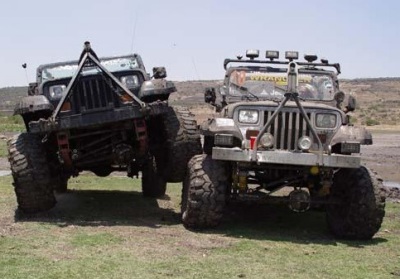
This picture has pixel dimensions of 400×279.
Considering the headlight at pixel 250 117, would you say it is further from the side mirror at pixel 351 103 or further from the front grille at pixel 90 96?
the front grille at pixel 90 96

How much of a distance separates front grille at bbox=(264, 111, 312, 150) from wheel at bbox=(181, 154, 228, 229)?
74 centimetres

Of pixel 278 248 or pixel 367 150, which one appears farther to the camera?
pixel 367 150

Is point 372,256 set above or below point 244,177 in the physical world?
below

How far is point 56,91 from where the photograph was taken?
9844 millimetres

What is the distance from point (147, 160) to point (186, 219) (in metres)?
2.22

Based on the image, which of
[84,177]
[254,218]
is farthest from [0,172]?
[254,218]

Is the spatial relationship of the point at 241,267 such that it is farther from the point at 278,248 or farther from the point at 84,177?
the point at 84,177

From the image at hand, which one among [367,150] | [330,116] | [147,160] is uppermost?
[330,116]

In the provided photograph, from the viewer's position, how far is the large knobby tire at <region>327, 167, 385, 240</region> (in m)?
7.90

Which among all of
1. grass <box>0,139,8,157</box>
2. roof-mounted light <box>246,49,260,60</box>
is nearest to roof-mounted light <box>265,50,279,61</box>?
roof-mounted light <box>246,49,260,60</box>

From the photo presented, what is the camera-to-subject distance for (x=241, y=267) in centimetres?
627

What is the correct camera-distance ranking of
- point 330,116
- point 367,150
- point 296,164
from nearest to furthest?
point 296,164, point 330,116, point 367,150

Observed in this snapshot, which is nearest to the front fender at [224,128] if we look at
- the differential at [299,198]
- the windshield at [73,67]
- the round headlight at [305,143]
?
the round headlight at [305,143]

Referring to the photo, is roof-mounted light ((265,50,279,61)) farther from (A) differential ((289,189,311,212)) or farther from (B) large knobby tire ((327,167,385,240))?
(A) differential ((289,189,311,212))
